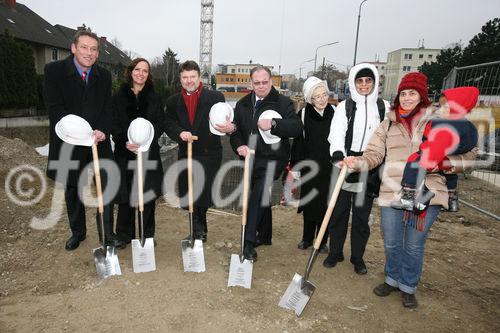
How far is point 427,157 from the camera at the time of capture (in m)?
2.54

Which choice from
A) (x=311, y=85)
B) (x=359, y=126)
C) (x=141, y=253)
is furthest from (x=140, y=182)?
(x=359, y=126)

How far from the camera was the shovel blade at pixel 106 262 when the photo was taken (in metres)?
3.17

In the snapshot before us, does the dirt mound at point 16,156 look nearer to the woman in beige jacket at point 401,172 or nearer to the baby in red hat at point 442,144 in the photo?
the woman in beige jacket at point 401,172

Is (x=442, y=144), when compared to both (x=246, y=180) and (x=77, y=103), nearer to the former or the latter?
(x=246, y=180)

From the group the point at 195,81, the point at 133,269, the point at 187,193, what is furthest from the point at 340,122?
the point at 133,269

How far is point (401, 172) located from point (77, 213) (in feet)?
10.5

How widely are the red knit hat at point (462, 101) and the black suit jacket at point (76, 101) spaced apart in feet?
9.80

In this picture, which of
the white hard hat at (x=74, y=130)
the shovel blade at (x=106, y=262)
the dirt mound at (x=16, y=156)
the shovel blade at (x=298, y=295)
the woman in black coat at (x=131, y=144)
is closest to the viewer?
the shovel blade at (x=298, y=295)

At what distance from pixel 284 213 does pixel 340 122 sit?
262 cm

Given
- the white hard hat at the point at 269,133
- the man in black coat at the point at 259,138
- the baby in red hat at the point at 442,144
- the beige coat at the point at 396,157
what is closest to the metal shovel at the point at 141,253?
the man in black coat at the point at 259,138

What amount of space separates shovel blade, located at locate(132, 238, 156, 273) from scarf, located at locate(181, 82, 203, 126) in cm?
132

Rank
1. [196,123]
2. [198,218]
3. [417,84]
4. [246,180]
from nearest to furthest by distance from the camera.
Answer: [417,84] → [246,180] → [196,123] → [198,218]

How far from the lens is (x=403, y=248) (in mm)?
3000

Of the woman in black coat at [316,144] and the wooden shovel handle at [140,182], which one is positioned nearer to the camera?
the wooden shovel handle at [140,182]
